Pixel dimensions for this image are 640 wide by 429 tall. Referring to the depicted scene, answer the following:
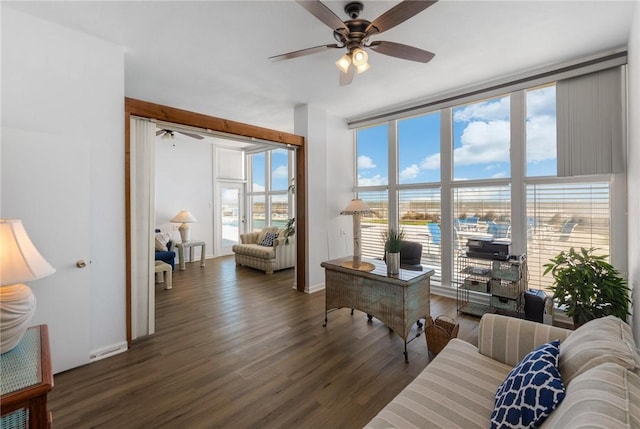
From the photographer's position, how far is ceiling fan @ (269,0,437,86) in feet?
6.12

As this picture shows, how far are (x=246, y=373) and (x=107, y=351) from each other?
4.50 ft

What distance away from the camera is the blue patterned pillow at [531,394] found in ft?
3.53

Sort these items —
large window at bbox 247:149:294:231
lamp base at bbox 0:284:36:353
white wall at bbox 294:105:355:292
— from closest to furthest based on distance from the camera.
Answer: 1. lamp base at bbox 0:284:36:353
2. white wall at bbox 294:105:355:292
3. large window at bbox 247:149:294:231

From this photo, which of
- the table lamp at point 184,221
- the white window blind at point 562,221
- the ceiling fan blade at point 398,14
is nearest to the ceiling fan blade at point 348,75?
the ceiling fan blade at point 398,14

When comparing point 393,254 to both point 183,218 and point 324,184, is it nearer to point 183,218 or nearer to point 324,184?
point 324,184

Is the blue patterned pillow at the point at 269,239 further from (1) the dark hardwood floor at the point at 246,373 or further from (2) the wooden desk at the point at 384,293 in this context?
(2) the wooden desk at the point at 384,293

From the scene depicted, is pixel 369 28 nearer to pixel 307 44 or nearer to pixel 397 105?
pixel 307 44

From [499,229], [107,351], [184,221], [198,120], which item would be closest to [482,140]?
[499,229]

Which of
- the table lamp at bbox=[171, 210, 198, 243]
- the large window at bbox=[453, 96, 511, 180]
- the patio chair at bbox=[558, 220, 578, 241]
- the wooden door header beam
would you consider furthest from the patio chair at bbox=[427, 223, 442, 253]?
the table lamp at bbox=[171, 210, 198, 243]

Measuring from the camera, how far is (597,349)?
1203mm

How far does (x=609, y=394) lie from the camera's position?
2.92ft

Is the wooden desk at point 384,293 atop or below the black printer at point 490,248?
below

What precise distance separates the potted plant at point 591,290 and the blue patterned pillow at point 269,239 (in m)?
4.69

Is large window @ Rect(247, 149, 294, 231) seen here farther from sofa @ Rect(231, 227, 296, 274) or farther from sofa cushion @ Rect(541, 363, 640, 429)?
sofa cushion @ Rect(541, 363, 640, 429)
